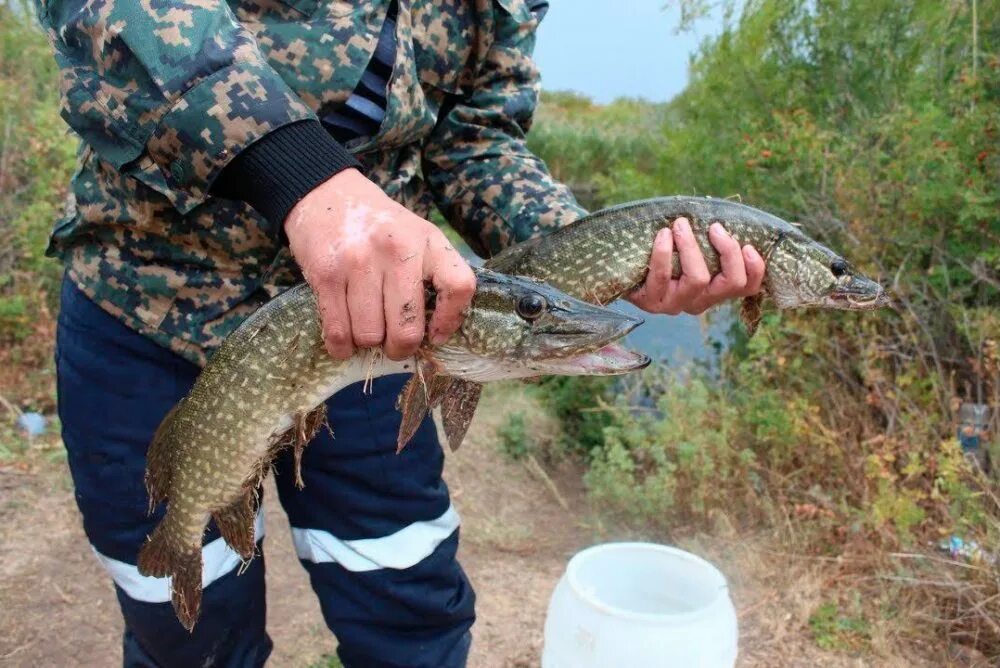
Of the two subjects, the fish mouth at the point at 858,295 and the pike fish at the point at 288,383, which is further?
the fish mouth at the point at 858,295

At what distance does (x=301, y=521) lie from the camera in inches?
80.3

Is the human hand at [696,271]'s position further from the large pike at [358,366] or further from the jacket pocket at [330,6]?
the jacket pocket at [330,6]

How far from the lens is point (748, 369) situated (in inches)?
167

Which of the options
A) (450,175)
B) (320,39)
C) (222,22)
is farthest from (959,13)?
(222,22)

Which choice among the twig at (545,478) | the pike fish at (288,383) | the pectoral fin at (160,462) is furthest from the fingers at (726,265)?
the twig at (545,478)

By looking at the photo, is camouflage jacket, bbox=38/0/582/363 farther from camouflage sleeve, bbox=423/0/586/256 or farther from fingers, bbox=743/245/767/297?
fingers, bbox=743/245/767/297

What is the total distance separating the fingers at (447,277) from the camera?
1260 mm

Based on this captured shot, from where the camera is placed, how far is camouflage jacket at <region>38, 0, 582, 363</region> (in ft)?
4.41

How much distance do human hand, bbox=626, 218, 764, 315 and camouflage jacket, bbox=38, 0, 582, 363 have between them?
277 millimetres

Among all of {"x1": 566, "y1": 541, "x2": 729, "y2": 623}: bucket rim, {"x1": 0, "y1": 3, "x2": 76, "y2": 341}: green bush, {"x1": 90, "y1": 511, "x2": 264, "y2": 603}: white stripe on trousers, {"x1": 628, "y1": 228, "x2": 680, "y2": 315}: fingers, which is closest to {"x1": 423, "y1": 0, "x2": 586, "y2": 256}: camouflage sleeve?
{"x1": 628, "y1": 228, "x2": 680, "y2": 315}: fingers

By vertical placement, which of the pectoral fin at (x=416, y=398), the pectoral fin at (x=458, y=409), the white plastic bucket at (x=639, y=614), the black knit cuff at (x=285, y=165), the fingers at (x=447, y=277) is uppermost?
the black knit cuff at (x=285, y=165)

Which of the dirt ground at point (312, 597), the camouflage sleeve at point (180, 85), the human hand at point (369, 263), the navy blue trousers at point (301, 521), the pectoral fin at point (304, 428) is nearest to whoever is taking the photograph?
the human hand at point (369, 263)

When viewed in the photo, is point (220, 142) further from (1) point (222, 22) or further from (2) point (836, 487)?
(2) point (836, 487)

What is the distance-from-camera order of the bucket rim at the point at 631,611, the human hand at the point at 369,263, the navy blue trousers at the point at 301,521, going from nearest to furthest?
the human hand at the point at 369,263 → the navy blue trousers at the point at 301,521 → the bucket rim at the point at 631,611
